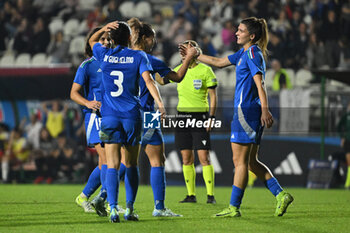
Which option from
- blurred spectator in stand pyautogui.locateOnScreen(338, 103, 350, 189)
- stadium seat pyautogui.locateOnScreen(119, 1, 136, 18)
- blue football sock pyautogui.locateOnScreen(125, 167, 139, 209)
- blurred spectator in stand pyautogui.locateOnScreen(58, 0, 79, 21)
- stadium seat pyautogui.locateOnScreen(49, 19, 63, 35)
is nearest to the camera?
blue football sock pyautogui.locateOnScreen(125, 167, 139, 209)

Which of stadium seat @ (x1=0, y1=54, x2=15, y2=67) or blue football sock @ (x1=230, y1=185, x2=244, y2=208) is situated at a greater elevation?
stadium seat @ (x1=0, y1=54, x2=15, y2=67)

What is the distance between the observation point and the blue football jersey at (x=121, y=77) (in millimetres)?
5855

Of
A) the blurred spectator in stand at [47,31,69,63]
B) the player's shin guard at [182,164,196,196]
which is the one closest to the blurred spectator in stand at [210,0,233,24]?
the blurred spectator in stand at [47,31,69,63]

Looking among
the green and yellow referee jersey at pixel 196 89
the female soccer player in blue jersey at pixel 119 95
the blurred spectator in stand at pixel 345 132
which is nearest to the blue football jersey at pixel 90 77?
the female soccer player in blue jersey at pixel 119 95

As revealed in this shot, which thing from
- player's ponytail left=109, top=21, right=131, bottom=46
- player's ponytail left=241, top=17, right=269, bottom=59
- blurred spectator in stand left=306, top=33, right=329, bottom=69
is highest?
blurred spectator in stand left=306, top=33, right=329, bottom=69

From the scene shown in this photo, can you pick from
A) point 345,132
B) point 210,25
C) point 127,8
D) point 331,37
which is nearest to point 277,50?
point 331,37

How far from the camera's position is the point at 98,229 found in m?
5.62

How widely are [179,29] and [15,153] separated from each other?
647 cm

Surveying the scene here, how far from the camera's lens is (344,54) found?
16250mm

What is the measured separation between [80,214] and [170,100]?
6.53 m

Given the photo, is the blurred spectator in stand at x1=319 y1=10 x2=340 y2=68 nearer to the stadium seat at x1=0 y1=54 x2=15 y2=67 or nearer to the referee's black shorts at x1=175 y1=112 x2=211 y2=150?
the referee's black shorts at x1=175 y1=112 x2=211 y2=150

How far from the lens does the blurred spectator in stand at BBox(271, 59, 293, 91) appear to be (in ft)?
48.1

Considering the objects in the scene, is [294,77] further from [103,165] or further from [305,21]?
[103,165]

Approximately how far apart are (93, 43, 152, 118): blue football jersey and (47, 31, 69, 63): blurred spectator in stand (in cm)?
1233
